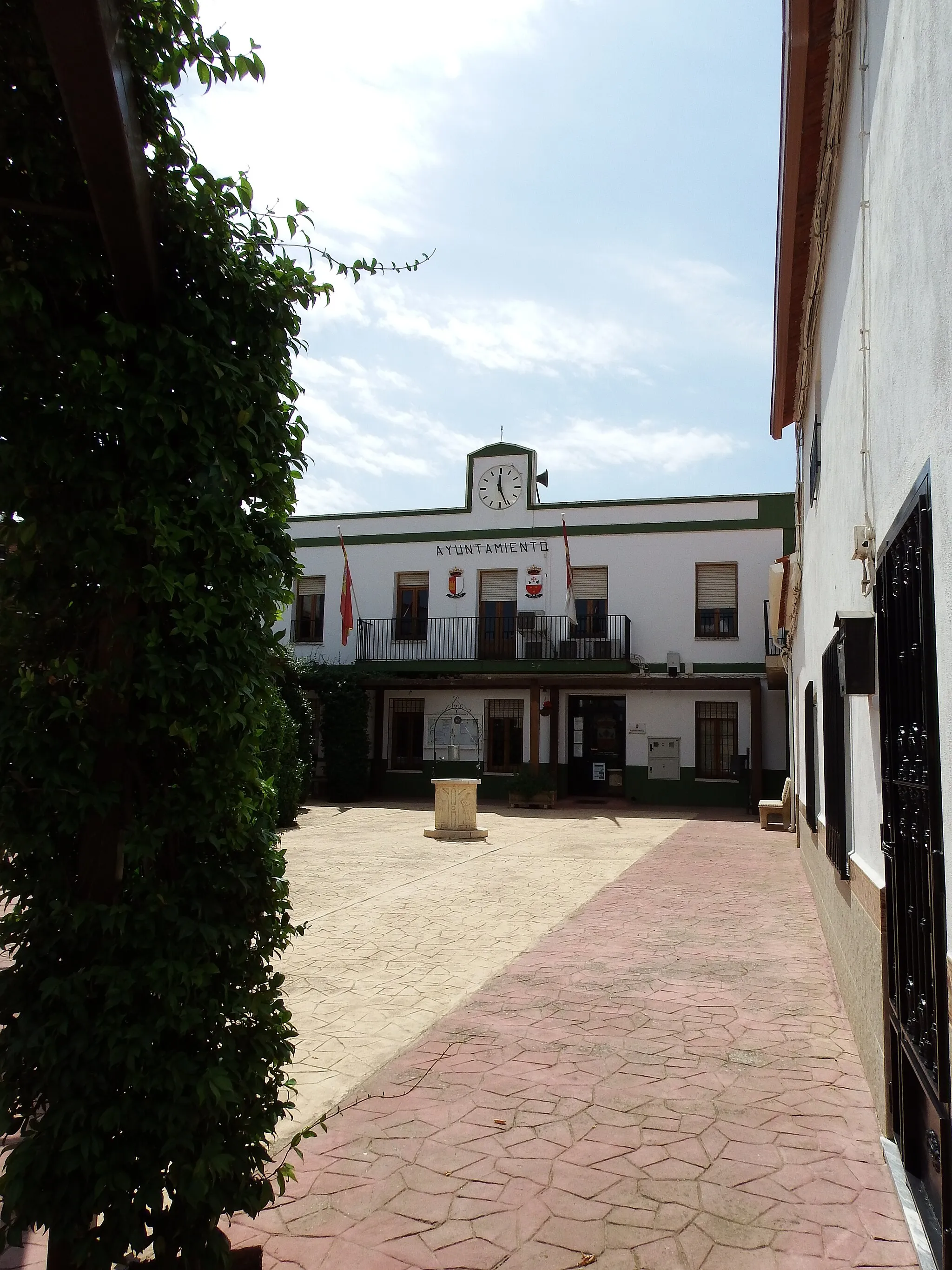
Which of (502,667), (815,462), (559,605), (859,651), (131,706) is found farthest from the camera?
(559,605)

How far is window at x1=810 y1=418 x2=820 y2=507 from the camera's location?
24.9 ft

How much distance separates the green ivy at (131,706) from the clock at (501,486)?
2097cm

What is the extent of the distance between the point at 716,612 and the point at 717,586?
600mm

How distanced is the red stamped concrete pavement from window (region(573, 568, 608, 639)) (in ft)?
52.6

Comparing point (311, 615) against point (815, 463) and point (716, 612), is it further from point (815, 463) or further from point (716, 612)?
point (815, 463)

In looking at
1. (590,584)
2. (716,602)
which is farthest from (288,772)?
(716,602)

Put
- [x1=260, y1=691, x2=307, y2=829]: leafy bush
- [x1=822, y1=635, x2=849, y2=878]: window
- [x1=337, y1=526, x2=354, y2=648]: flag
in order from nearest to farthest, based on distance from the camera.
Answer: [x1=822, y1=635, x2=849, y2=878]: window < [x1=260, y1=691, x2=307, y2=829]: leafy bush < [x1=337, y1=526, x2=354, y2=648]: flag

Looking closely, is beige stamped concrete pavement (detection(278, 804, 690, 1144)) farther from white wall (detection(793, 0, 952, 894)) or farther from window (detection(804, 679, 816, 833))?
white wall (detection(793, 0, 952, 894))

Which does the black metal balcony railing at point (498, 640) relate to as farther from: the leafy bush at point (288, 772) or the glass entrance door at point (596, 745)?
the leafy bush at point (288, 772)

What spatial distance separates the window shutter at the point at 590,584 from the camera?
22.5 metres

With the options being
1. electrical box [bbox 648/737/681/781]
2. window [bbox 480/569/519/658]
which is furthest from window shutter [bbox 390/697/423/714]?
electrical box [bbox 648/737/681/781]

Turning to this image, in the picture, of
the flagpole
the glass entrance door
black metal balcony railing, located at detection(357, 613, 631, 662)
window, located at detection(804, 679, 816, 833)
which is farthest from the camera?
the flagpole

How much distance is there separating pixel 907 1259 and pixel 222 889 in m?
2.36

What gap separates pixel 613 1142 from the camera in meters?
3.68
